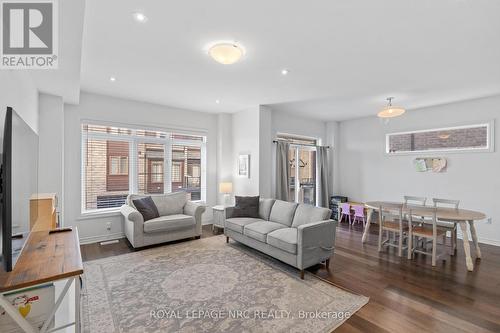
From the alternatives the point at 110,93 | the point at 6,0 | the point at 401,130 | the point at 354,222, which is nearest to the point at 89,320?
the point at 6,0

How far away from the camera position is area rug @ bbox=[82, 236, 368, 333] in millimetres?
2123

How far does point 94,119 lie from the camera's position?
432cm

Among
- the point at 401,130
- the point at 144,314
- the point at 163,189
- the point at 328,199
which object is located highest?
the point at 401,130

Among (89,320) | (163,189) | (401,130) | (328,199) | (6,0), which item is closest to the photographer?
(6,0)

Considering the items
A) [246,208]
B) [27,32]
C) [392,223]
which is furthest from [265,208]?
[27,32]

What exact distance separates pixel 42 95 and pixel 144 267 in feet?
10.0

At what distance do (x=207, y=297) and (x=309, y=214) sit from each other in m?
1.85

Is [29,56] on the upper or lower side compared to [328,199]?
upper

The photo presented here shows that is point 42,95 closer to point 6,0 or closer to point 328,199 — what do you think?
point 6,0

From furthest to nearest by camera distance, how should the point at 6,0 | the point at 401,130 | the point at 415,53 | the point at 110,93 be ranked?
the point at 401,130 → the point at 110,93 → the point at 415,53 → the point at 6,0

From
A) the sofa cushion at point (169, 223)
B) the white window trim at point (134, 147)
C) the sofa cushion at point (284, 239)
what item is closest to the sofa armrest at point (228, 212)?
the sofa cushion at point (169, 223)

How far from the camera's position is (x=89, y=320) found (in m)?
2.16

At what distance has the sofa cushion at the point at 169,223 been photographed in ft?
13.0

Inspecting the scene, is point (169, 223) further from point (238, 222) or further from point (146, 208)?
point (238, 222)
